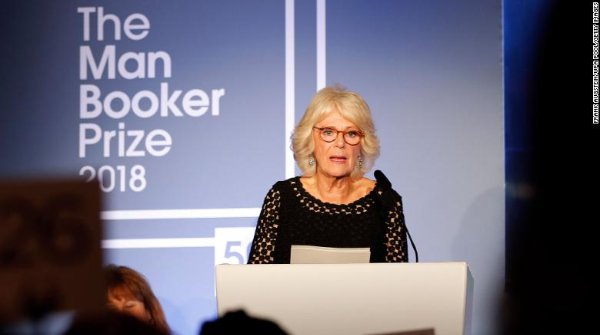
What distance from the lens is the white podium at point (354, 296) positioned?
2076 mm

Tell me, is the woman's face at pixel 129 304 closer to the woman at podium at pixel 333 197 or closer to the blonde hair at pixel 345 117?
the woman at podium at pixel 333 197

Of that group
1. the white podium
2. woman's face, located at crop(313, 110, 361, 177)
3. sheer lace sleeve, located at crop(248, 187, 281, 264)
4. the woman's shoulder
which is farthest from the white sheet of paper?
woman's face, located at crop(313, 110, 361, 177)

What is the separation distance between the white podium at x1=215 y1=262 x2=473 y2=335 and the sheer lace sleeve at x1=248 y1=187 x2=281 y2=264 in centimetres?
130

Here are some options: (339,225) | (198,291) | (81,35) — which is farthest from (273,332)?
(81,35)

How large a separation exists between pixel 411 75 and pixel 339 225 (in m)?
1.00

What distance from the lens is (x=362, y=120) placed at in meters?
3.96

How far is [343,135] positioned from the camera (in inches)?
152

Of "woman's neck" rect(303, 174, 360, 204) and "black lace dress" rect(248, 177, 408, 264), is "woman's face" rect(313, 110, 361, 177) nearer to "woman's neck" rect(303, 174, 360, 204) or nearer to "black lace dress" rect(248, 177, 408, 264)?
"woman's neck" rect(303, 174, 360, 204)

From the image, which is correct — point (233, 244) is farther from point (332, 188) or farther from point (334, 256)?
point (334, 256)

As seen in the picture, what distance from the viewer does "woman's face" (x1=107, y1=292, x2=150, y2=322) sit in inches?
155

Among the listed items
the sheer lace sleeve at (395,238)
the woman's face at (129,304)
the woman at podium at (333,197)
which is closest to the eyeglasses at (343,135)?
the woman at podium at (333,197)

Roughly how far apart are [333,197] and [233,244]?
2.21ft

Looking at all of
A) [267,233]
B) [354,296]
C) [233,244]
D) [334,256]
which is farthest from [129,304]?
[354,296]

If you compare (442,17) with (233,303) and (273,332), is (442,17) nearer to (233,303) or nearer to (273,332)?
(233,303)
